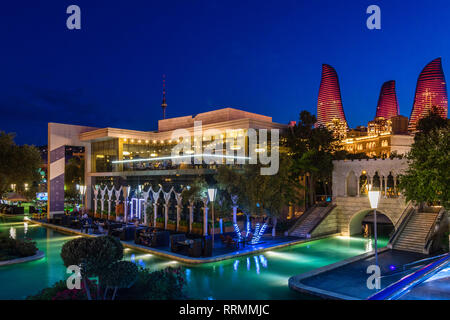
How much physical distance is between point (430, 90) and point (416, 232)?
161810mm

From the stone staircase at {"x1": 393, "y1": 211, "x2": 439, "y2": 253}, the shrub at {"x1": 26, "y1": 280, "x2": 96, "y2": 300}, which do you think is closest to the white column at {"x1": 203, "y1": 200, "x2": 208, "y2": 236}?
the stone staircase at {"x1": 393, "y1": 211, "x2": 439, "y2": 253}

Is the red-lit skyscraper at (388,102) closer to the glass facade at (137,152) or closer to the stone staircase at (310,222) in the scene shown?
the glass facade at (137,152)

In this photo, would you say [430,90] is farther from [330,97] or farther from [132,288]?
[132,288]

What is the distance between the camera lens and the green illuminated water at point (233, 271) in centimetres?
1206

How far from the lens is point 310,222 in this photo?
2488cm

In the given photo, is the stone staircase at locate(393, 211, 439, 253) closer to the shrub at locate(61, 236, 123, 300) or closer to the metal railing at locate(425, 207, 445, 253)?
the metal railing at locate(425, 207, 445, 253)

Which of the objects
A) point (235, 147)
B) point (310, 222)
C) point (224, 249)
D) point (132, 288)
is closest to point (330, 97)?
point (235, 147)

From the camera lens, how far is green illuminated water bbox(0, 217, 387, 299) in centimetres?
1206

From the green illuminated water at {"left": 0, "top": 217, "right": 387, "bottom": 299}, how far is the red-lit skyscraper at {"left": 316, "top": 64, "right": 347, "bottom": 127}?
6660 inches

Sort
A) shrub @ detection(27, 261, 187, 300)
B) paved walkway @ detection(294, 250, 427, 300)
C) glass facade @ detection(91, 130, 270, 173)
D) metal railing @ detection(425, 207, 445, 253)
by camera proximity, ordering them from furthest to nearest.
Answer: glass facade @ detection(91, 130, 270, 173), metal railing @ detection(425, 207, 445, 253), paved walkway @ detection(294, 250, 427, 300), shrub @ detection(27, 261, 187, 300)

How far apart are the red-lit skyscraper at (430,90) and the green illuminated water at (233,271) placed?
156m

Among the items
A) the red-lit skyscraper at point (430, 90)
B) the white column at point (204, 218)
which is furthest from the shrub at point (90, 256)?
the red-lit skyscraper at point (430, 90)

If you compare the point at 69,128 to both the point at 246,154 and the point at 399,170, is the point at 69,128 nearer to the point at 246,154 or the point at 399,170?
the point at 246,154

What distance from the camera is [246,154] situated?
33.2m
